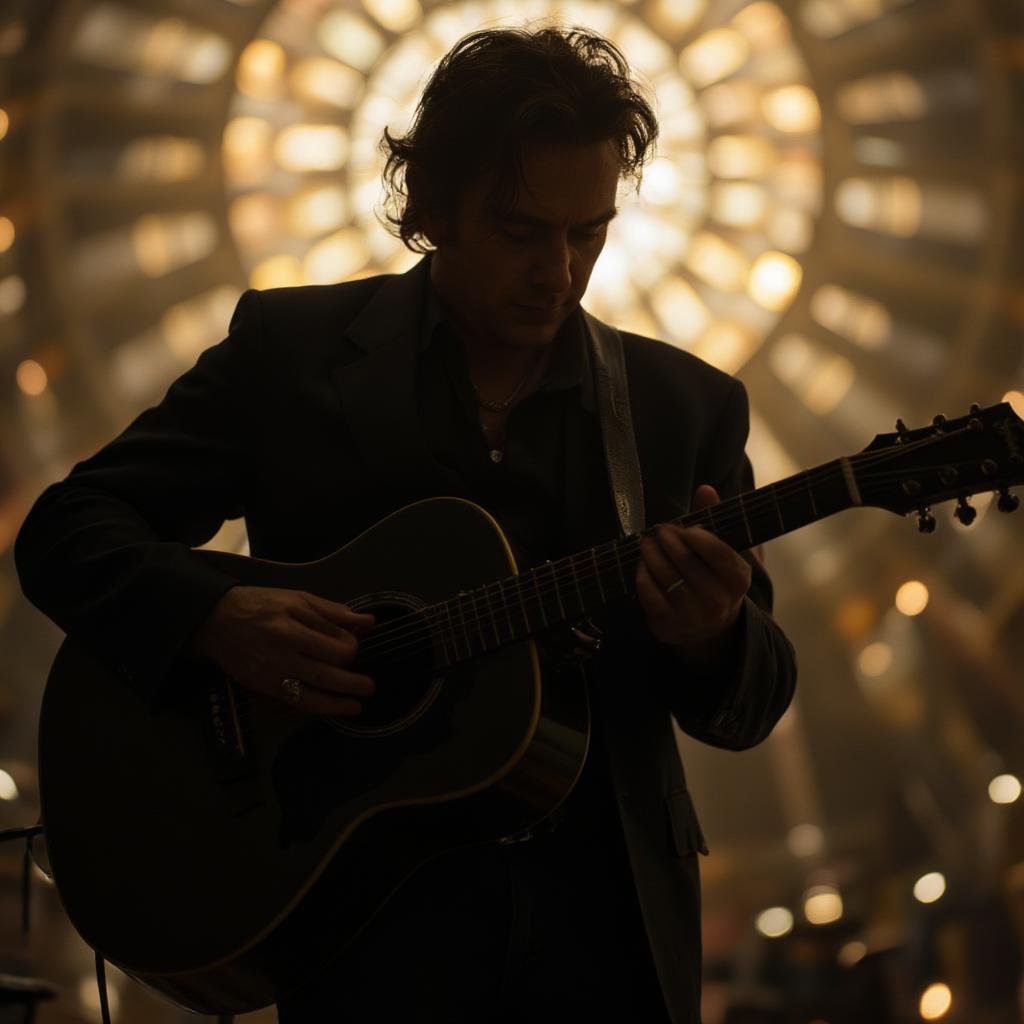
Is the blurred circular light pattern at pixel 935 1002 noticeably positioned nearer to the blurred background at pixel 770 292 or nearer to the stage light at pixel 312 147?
the blurred background at pixel 770 292

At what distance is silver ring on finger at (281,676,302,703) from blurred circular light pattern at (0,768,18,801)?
127 inches

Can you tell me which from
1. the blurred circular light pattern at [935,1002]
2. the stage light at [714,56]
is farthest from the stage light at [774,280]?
the blurred circular light pattern at [935,1002]

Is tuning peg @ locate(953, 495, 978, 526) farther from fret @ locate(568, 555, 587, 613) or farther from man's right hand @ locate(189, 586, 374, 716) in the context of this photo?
man's right hand @ locate(189, 586, 374, 716)

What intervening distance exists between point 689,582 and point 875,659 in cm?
427

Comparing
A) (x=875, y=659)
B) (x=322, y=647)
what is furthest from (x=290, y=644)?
(x=875, y=659)

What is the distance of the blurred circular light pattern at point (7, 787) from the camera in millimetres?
4305

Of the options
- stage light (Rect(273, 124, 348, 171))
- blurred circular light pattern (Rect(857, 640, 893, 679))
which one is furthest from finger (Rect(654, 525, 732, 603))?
stage light (Rect(273, 124, 348, 171))

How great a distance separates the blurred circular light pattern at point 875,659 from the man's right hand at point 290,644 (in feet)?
14.0

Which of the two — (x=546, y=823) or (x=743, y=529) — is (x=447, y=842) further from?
(x=743, y=529)

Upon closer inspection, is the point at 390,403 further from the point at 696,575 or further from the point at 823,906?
the point at 823,906

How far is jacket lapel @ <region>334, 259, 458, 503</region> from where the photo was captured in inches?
62.5

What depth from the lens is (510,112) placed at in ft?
5.71

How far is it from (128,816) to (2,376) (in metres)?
3.71

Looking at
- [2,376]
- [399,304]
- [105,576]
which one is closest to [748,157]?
[2,376]
